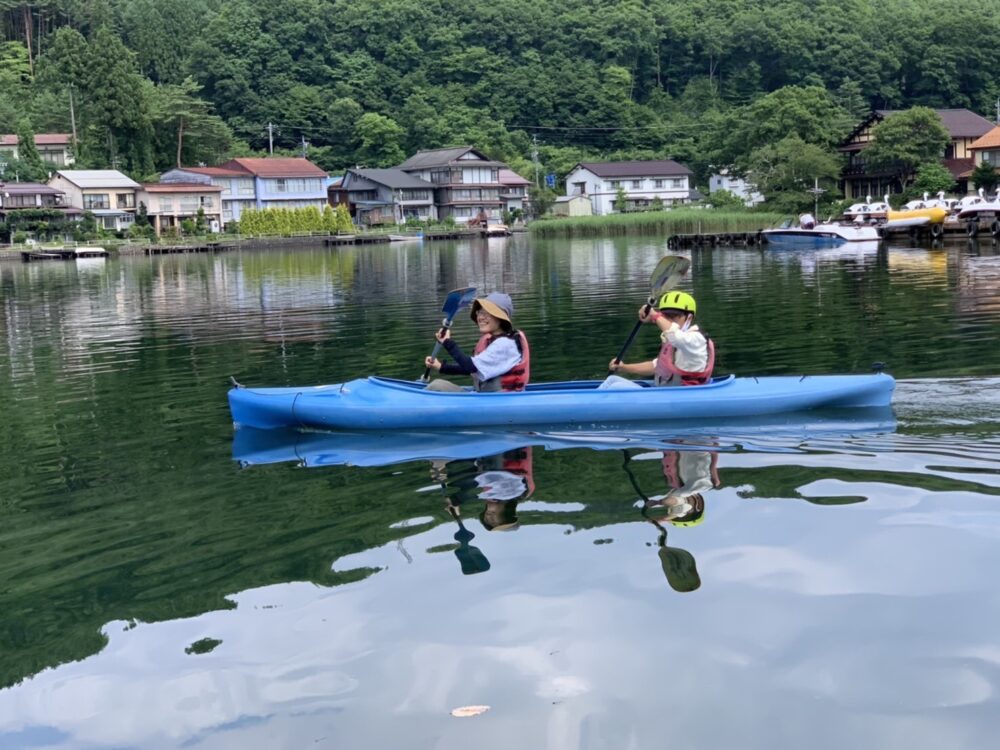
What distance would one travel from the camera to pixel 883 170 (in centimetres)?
6781

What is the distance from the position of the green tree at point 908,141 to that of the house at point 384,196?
3818 cm

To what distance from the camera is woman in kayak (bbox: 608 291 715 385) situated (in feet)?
34.7

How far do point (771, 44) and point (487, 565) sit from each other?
11791 centimetres

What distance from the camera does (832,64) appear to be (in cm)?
11162

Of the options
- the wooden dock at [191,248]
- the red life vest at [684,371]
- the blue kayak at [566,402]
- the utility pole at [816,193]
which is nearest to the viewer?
the blue kayak at [566,402]

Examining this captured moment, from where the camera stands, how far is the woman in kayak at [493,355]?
1063 cm

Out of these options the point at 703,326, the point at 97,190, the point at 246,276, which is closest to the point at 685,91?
the point at 97,190

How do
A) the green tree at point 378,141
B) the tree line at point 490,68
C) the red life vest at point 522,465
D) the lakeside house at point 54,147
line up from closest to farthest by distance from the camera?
1. the red life vest at point 522,465
2. the lakeside house at point 54,147
3. the green tree at point 378,141
4. the tree line at point 490,68

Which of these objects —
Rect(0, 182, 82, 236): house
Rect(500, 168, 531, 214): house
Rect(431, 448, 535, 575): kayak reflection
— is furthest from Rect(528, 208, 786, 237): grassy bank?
Rect(431, 448, 535, 575): kayak reflection

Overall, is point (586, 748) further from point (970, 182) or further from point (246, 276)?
point (970, 182)

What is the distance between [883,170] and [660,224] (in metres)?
14.5

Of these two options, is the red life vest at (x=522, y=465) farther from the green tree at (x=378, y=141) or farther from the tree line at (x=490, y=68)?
the green tree at (x=378, y=141)

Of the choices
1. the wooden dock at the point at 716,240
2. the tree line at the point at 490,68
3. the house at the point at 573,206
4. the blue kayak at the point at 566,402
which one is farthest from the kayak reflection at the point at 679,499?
the house at the point at 573,206

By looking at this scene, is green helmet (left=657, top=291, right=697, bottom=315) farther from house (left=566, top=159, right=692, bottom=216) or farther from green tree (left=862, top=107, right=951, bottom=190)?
house (left=566, top=159, right=692, bottom=216)
